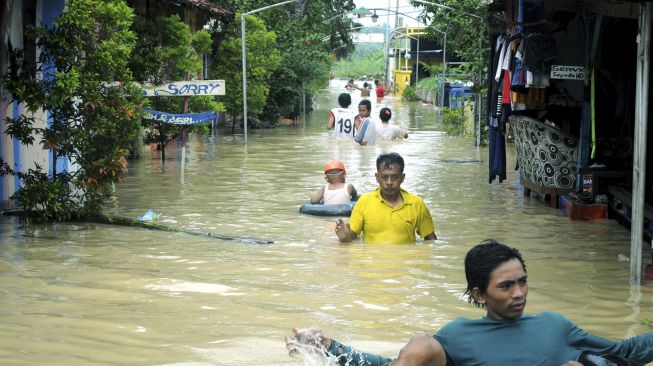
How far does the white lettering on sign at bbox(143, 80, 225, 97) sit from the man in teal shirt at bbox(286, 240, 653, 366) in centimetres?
1150

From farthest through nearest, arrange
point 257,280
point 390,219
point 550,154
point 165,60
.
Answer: point 165,60 < point 550,154 < point 390,219 < point 257,280

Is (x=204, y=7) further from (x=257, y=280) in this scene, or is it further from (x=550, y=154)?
(x=257, y=280)

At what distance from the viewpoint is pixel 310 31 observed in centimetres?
4100

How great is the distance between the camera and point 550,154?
571 inches

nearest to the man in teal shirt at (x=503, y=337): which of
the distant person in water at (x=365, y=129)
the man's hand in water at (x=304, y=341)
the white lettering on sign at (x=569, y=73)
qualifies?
the man's hand in water at (x=304, y=341)

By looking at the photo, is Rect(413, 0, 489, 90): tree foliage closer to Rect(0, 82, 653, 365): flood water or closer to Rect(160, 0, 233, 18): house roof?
Rect(160, 0, 233, 18): house roof

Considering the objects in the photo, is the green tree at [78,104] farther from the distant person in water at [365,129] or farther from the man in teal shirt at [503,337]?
the distant person in water at [365,129]

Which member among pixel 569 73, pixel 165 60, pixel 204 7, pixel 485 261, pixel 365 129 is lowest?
pixel 485 261

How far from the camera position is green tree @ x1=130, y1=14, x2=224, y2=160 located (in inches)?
736

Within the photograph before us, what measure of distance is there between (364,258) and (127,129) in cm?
409

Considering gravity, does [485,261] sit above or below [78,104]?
below

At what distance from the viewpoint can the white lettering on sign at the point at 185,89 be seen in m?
16.2

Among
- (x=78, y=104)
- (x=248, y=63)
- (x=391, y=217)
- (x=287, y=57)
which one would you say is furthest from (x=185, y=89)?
(x=287, y=57)

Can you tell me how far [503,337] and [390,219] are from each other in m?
5.13
